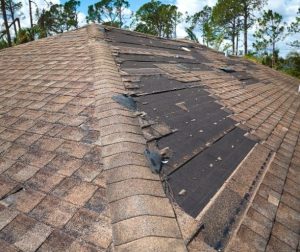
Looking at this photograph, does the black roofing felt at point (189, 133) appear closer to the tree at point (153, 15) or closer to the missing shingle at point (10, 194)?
the missing shingle at point (10, 194)

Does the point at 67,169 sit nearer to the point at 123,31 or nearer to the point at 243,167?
the point at 243,167

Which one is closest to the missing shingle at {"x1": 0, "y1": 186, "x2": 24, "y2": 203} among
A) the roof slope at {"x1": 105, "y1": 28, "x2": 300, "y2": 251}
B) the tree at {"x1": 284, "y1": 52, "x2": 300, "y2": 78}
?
the roof slope at {"x1": 105, "y1": 28, "x2": 300, "y2": 251}

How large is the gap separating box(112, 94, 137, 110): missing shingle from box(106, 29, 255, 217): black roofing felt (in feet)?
0.37

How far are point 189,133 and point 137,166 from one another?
4.31ft

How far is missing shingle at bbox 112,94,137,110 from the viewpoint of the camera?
387 centimetres

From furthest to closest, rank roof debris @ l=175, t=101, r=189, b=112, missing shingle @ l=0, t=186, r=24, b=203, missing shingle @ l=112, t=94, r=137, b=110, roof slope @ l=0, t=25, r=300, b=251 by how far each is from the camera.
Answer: roof debris @ l=175, t=101, r=189, b=112 → missing shingle @ l=112, t=94, r=137, b=110 → missing shingle @ l=0, t=186, r=24, b=203 → roof slope @ l=0, t=25, r=300, b=251

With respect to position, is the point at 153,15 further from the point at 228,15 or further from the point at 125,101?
the point at 125,101

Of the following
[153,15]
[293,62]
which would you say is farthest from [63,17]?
[293,62]

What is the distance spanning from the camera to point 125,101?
3967mm

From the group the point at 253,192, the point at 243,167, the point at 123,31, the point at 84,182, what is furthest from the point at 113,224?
the point at 123,31

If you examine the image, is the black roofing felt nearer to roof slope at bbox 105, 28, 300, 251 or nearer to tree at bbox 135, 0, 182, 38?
roof slope at bbox 105, 28, 300, 251

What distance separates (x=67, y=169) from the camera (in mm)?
2768

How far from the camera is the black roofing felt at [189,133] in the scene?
8.78ft

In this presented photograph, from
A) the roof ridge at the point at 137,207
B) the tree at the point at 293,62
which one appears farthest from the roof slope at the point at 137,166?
the tree at the point at 293,62
